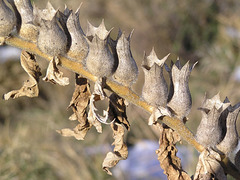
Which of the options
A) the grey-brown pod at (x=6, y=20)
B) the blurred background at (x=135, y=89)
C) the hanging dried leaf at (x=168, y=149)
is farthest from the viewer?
the blurred background at (x=135, y=89)

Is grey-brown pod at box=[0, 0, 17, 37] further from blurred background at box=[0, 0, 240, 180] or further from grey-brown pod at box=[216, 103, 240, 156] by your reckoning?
blurred background at box=[0, 0, 240, 180]

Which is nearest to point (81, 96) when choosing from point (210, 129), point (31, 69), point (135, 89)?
point (31, 69)

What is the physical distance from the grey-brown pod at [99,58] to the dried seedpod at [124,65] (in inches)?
0.6

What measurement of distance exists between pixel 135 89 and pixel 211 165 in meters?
Answer: 0.98

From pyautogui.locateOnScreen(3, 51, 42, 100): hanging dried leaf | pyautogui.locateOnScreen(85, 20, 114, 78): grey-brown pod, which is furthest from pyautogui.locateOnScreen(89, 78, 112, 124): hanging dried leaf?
pyautogui.locateOnScreen(3, 51, 42, 100): hanging dried leaf

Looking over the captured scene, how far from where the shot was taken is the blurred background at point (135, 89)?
2.23 m

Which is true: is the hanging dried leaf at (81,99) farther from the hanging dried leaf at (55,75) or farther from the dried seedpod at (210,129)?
the dried seedpod at (210,129)

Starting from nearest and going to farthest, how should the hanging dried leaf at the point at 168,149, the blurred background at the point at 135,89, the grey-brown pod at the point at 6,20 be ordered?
the grey-brown pod at the point at 6,20 → the hanging dried leaf at the point at 168,149 → the blurred background at the point at 135,89

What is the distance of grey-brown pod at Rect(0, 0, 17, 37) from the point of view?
57 cm

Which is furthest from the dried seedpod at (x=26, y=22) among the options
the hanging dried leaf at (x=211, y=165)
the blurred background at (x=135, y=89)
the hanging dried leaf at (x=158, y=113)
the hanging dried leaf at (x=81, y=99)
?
the blurred background at (x=135, y=89)

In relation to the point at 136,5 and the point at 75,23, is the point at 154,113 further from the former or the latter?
the point at 136,5

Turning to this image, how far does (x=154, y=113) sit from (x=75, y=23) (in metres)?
0.20

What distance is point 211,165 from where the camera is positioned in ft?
2.07

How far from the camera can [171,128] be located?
0.65m
